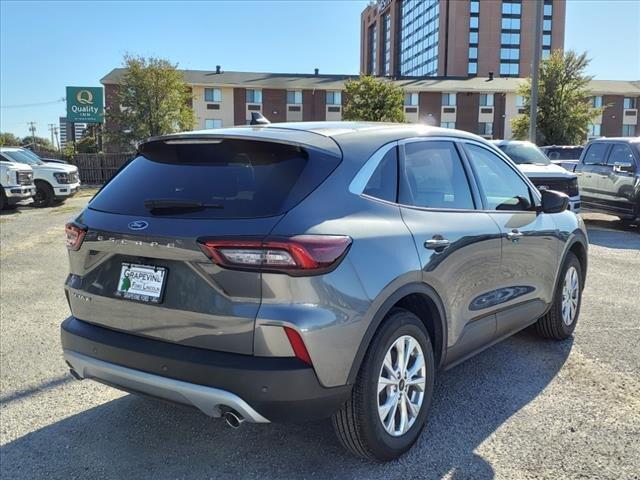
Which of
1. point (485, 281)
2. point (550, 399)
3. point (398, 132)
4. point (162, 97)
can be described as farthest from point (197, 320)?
point (162, 97)

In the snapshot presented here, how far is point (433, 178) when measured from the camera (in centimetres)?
372

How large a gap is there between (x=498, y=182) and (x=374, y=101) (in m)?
39.3

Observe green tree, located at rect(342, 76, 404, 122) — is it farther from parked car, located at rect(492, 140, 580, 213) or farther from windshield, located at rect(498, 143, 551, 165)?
parked car, located at rect(492, 140, 580, 213)

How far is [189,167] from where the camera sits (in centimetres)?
321

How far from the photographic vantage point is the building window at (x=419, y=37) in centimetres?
9725

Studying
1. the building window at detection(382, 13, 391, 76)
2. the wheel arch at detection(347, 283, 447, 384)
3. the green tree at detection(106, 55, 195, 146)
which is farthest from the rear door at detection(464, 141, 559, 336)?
the building window at detection(382, 13, 391, 76)

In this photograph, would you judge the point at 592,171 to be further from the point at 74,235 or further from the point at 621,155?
the point at 74,235

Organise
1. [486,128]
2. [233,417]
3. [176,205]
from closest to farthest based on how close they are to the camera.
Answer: [233,417] → [176,205] → [486,128]

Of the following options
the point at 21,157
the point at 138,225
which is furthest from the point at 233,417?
the point at 21,157

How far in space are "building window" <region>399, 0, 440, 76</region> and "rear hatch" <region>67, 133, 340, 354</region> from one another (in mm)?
98266

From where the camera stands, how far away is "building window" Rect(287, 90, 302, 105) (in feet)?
174

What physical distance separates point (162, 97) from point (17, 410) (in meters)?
37.7

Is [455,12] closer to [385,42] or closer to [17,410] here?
[385,42]

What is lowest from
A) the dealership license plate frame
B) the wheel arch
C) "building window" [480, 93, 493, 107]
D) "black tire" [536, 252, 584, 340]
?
"black tire" [536, 252, 584, 340]
